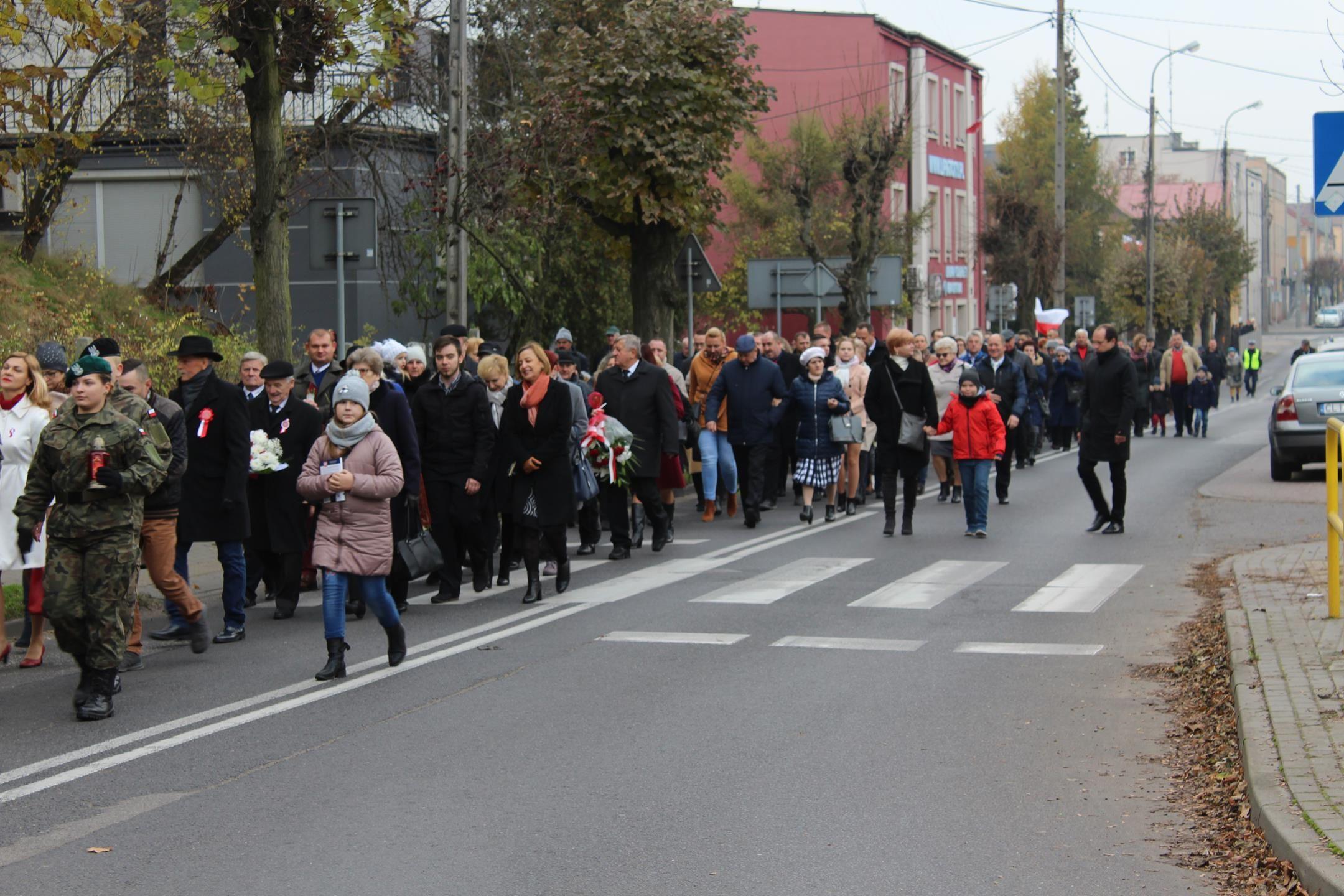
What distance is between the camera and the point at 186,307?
24.8 m

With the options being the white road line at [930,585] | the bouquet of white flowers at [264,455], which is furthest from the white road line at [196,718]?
the white road line at [930,585]

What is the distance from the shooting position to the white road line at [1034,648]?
9.55 meters

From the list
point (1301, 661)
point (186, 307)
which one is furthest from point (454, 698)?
point (186, 307)

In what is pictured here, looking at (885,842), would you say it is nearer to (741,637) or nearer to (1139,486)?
(741,637)

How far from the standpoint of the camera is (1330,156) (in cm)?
1010

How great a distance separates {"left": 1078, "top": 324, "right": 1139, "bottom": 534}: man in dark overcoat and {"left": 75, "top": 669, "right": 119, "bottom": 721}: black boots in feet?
32.2

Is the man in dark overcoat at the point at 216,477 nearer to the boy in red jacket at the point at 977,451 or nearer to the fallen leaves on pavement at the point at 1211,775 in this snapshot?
the fallen leaves on pavement at the point at 1211,775

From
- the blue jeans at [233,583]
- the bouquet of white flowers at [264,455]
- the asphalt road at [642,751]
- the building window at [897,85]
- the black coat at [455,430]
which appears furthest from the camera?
the building window at [897,85]

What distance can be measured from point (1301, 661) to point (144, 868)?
577 centimetres

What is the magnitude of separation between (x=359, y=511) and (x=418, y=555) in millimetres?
1267

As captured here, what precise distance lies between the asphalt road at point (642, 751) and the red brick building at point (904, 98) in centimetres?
3687

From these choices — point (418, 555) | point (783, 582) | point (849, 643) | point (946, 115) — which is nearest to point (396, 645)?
point (418, 555)

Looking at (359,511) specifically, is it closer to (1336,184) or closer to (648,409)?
Result: (648,409)

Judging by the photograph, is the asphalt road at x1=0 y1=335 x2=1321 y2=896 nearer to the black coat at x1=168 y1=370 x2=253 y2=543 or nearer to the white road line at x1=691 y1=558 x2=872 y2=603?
the white road line at x1=691 y1=558 x2=872 y2=603
